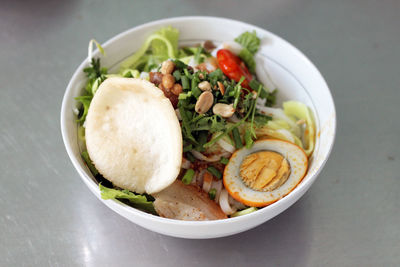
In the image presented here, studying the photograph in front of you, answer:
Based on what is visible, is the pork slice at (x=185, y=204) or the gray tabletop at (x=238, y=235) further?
the gray tabletop at (x=238, y=235)

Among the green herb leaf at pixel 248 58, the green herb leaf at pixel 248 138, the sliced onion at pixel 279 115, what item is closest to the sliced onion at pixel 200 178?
the green herb leaf at pixel 248 138

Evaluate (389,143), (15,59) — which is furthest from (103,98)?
(389,143)

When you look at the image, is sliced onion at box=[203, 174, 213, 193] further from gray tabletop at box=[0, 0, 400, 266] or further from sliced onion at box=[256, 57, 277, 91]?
sliced onion at box=[256, 57, 277, 91]

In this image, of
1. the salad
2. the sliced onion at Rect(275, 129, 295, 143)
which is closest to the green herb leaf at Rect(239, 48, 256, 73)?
the salad

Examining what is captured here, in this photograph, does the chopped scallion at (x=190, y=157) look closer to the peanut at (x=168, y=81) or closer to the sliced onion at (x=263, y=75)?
the peanut at (x=168, y=81)

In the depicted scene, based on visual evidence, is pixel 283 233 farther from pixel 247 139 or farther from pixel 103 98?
pixel 103 98

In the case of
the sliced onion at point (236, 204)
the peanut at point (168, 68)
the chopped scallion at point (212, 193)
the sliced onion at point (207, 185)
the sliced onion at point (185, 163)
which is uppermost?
the peanut at point (168, 68)

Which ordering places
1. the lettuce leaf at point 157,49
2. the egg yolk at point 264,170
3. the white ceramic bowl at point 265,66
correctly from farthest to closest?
the lettuce leaf at point 157,49 → the egg yolk at point 264,170 → the white ceramic bowl at point 265,66

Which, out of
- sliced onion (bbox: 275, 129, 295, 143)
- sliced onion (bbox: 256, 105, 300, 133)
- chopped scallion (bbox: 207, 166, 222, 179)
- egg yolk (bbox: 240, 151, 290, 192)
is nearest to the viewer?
egg yolk (bbox: 240, 151, 290, 192)
